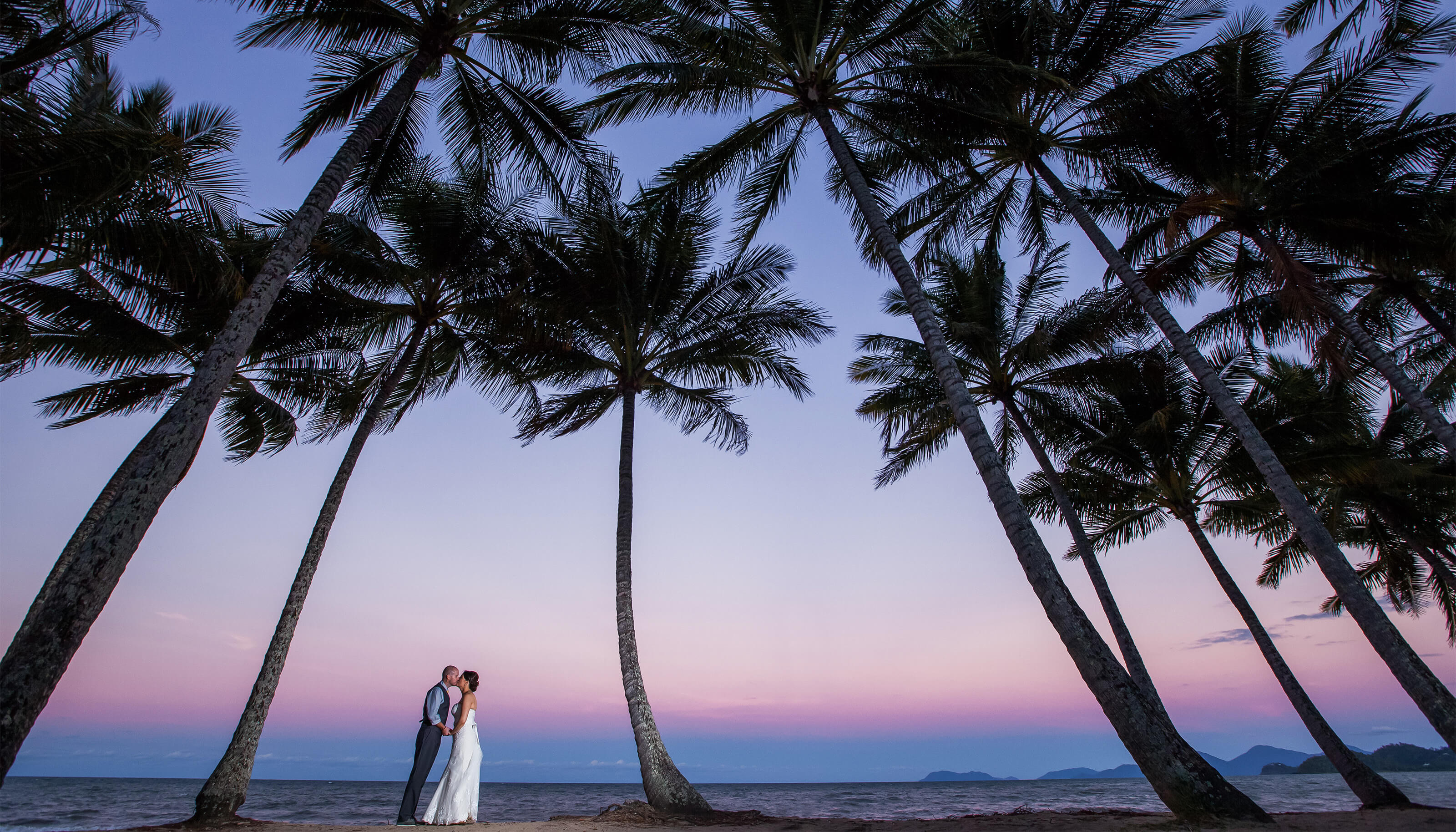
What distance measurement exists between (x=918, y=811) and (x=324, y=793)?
108ft

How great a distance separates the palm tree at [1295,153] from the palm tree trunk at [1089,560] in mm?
4257

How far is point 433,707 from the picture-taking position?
7.21 m

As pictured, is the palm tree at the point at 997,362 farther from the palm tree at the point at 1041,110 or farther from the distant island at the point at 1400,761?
the distant island at the point at 1400,761

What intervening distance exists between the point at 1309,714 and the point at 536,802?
2872 centimetres

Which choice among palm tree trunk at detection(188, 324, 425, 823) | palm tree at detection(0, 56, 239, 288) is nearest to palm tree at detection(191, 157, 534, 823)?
palm tree trunk at detection(188, 324, 425, 823)

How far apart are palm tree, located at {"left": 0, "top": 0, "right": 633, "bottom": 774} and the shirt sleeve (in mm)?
3327

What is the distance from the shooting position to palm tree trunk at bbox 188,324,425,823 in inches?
284

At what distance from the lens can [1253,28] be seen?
9.52 meters

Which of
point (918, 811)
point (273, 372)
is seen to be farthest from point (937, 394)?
point (918, 811)

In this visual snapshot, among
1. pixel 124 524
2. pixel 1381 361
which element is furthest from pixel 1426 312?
pixel 124 524

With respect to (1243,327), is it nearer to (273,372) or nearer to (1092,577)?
(1092,577)

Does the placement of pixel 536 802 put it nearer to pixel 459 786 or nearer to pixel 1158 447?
pixel 459 786

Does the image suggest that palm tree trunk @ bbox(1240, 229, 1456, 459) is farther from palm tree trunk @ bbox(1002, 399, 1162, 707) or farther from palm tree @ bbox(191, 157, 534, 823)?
palm tree @ bbox(191, 157, 534, 823)

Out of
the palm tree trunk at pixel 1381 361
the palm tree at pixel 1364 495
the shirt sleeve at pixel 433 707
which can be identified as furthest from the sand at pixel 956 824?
the palm tree at pixel 1364 495
